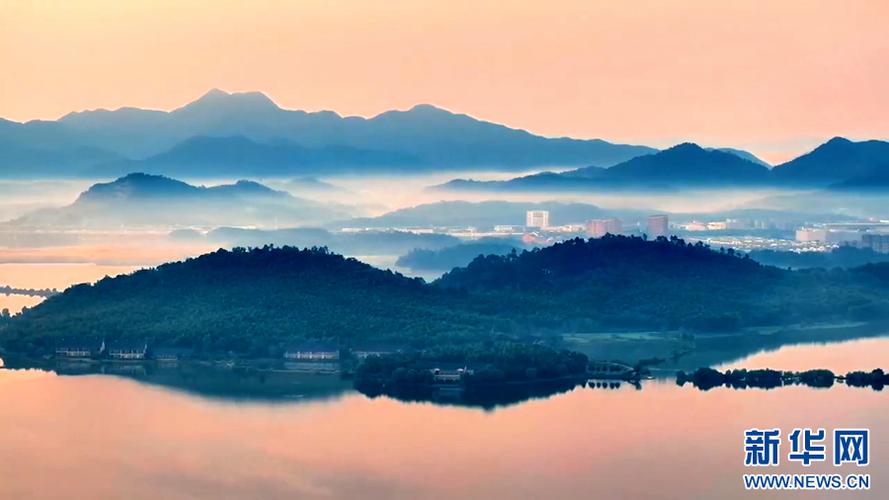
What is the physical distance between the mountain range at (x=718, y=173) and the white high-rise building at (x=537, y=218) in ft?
6.64

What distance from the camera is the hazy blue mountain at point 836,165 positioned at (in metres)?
51.0

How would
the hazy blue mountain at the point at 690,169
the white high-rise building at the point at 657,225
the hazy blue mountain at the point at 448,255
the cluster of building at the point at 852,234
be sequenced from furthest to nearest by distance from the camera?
Answer: the hazy blue mountain at the point at 690,169, the white high-rise building at the point at 657,225, the cluster of building at the point at 852,234, the hazy blue mountain at the point at 448,255

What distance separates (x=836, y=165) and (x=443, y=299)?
1119 inches

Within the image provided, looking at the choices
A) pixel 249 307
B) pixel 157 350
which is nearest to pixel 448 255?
pixel 249 307

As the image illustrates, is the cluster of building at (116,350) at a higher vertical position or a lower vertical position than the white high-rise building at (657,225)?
lower

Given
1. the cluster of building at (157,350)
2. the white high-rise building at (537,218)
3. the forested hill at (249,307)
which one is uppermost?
the white high-rise building at (537,218)

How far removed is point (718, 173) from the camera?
163 ft

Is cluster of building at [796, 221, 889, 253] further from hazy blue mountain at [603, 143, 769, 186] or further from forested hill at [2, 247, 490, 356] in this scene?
forested hill at [2, 247, 490, 356]

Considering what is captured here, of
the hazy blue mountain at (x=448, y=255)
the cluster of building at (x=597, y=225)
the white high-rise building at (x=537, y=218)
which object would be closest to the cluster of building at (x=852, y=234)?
the cluster of building at (x=597, y=225)

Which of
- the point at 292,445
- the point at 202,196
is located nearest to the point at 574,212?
the point at 202,196

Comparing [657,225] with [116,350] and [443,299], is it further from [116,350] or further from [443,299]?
[116,350]

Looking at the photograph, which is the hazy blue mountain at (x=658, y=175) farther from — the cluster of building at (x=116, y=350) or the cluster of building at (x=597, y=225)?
the cluster of building at (x=116, y=350)

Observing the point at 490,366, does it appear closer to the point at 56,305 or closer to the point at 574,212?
the point at 56,305

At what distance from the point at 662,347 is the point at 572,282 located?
4094 mm
